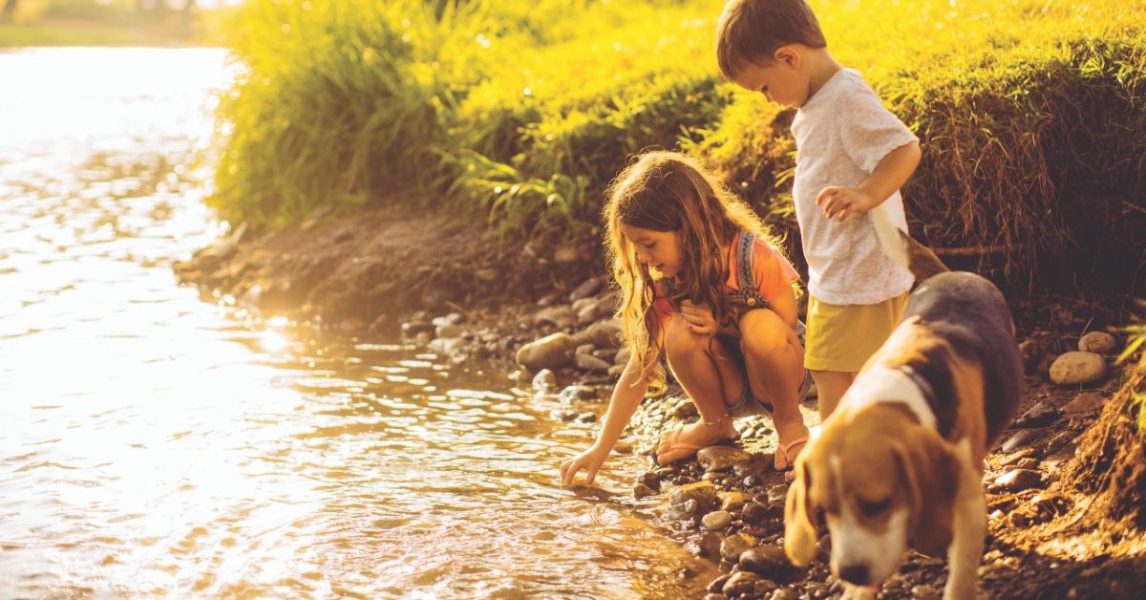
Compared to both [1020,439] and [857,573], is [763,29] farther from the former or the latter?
→ [857,573]

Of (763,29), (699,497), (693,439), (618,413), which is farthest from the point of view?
(693,439)

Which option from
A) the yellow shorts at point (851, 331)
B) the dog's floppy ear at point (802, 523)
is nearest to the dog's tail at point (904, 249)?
the yellow shorts at point (851, 331)

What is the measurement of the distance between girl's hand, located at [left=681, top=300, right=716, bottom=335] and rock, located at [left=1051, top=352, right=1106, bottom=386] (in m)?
1.25

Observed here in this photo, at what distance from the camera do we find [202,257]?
8.01m

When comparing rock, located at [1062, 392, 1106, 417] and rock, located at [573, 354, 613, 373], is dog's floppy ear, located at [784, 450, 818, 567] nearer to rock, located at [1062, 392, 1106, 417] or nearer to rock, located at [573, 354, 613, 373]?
rock, located at [1062, 392, 1106, 417]

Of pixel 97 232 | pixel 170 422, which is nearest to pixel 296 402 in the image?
pixel 170 422

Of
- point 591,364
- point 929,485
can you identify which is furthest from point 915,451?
point 591,364

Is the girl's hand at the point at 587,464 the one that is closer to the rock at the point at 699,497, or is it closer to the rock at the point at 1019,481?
the rock at the point at 699,497

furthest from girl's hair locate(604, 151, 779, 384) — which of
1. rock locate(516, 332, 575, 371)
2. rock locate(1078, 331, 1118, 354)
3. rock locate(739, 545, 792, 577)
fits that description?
rock locate(516, 332, 575, 371)

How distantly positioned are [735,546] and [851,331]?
769 millimetres

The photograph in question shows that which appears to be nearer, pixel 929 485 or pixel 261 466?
pixel 929 485

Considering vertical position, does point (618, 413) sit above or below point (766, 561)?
above

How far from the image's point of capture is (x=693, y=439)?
444cm

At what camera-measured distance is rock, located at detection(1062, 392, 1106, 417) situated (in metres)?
3.88
